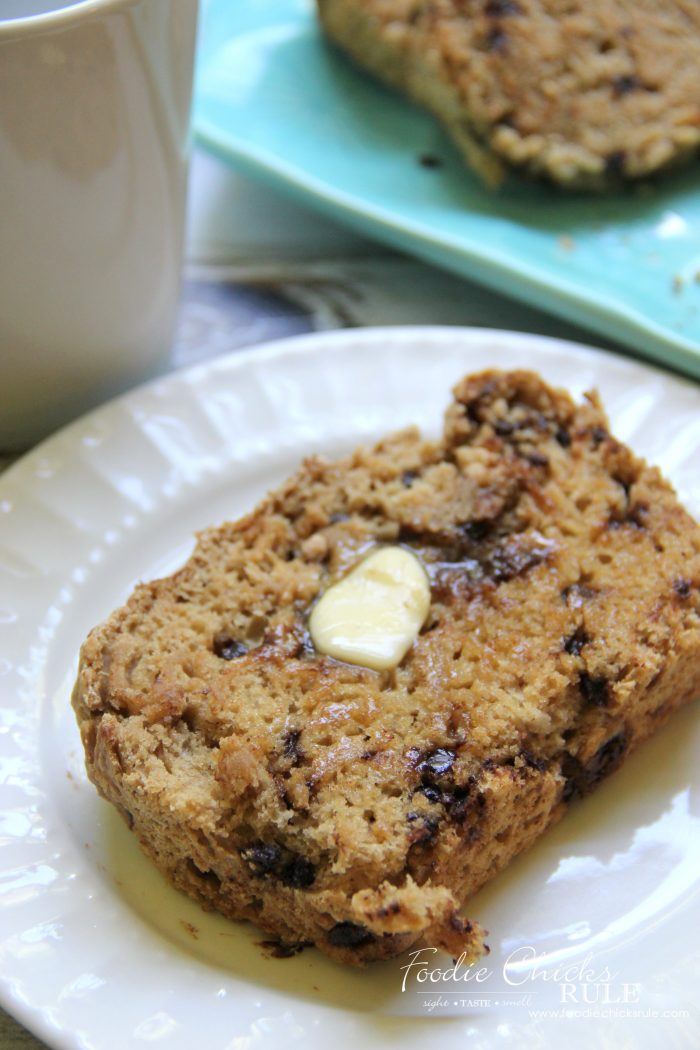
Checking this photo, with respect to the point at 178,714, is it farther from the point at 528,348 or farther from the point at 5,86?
the point at 528,348

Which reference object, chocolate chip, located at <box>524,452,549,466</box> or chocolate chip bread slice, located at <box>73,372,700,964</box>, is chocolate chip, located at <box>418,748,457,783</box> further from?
chocolate chip, located at <box>524,452,549,466</box>

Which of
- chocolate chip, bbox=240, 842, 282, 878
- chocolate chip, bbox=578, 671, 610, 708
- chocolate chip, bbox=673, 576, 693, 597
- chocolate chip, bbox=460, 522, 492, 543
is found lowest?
chocolate chip, bbox=240, 842, 282, 878

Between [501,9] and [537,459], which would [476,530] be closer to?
[537,459]

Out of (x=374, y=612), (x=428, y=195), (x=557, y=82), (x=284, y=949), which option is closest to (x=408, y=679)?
(x=374, y=612)

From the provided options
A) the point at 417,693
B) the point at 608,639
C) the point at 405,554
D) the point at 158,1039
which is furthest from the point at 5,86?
the point at 158,1039

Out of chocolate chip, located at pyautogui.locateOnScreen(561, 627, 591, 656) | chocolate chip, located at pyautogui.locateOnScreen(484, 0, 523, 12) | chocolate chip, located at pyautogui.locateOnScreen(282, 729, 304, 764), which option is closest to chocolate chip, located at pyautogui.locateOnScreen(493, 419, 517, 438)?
chocolate chip, located at pyautogui.locateOnScreen(561, 627, 591, 656)

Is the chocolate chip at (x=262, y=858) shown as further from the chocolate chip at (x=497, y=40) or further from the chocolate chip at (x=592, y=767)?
the chocolate chip at (x=497, y=40)

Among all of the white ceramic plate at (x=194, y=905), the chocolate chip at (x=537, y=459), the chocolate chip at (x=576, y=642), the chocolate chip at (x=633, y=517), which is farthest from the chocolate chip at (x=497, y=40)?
the chocolate chip at (x=576, y=642)
